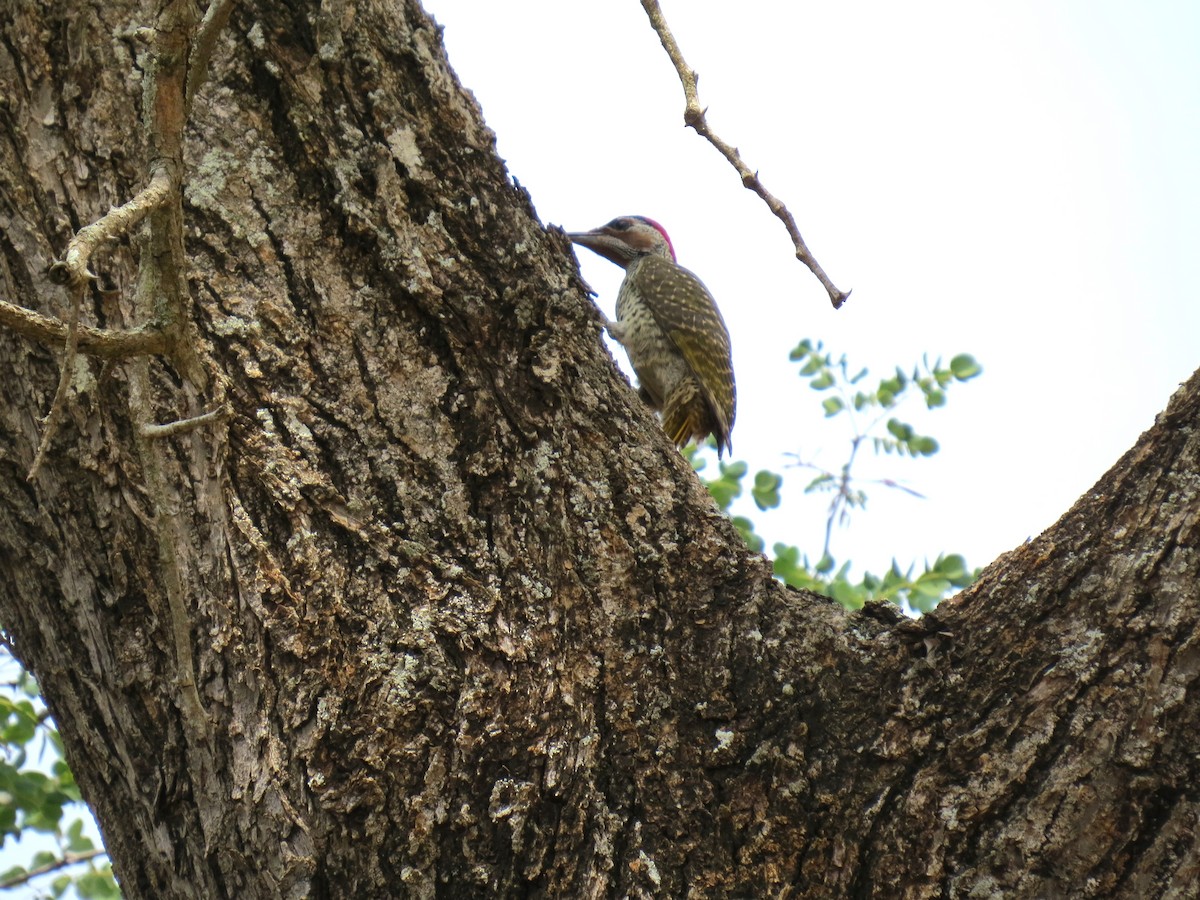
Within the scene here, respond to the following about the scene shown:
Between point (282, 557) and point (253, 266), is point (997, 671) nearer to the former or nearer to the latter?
point (282, 557)

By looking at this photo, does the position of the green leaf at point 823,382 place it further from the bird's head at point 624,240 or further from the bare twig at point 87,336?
the bare twig at point 87,336

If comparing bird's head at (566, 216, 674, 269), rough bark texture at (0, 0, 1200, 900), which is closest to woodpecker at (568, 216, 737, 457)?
bird's head at (566, 216, 674, 269)

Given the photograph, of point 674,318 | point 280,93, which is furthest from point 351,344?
point 674,318

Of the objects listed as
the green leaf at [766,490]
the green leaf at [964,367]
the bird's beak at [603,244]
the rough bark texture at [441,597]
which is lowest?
the rough bark texture at [441,597]

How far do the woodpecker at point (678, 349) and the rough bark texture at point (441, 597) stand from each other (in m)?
3.16

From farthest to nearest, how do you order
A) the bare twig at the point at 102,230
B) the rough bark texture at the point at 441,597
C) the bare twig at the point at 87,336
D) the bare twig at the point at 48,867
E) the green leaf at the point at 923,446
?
the green leaf at the point at 923,446
the bare twig at the point at 48,867
the rough bark texture at the point at 441,597
the bare twig at the point at 87,336
the bare twig at the point at 102,230

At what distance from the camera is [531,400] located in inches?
80.3

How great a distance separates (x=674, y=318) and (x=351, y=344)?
353 cm

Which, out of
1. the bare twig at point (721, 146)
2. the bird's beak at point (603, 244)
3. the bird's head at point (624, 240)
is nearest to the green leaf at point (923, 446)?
the bird's head at point (624, 240)

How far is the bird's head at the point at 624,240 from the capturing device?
645 centimetres

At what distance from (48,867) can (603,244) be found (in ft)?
12.6

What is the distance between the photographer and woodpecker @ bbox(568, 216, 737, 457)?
532cm

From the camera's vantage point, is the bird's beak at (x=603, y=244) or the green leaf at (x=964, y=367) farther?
the bird's beak at (x=603, y=244)

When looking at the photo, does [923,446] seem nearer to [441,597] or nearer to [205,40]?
[441,597]
